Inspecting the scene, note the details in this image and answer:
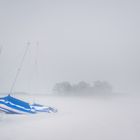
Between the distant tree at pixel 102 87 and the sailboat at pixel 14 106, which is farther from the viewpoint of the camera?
the distant tree at pixel 102 87

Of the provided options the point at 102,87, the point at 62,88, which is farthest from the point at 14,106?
the point at 102,87

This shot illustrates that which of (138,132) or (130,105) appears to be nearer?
(138,132)

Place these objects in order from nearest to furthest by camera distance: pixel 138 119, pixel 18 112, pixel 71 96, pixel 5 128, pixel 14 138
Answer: pixel 14 138, pixel 5 128, pixel 138 119, pixel 18 112, pixel 71 96

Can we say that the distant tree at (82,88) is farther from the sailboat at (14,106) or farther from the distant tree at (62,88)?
the sailboat at (14,106)

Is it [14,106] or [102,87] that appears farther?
[102,87]

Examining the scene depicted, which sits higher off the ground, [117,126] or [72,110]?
[72,110]

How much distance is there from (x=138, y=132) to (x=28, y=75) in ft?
7.08

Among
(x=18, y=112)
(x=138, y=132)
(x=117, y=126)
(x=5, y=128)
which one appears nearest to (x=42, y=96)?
(x=18, y=112)

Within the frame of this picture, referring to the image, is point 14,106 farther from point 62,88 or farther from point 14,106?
point 62,88

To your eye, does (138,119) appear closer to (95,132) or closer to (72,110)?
(95,132)

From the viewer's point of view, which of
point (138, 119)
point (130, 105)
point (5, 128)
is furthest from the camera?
point (130, 105)

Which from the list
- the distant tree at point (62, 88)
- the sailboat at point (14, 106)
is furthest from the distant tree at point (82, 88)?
the sailboat at point (14, 106)

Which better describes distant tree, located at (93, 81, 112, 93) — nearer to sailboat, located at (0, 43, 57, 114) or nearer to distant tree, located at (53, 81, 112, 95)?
distant tree, located at (53, 81, 112, 95)

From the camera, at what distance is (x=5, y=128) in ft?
8.14
